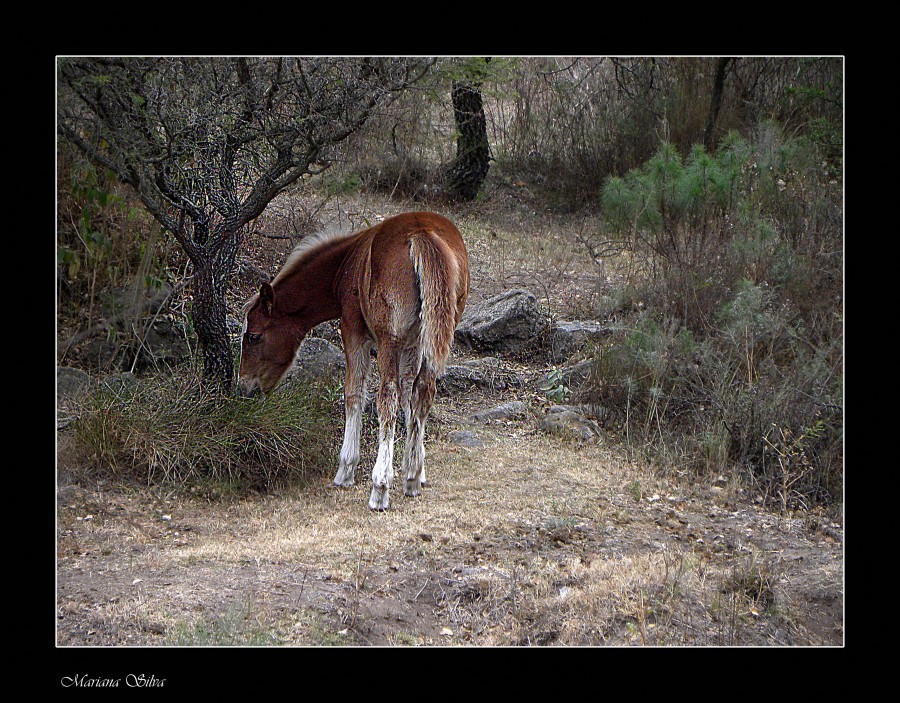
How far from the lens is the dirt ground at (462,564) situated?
4.78m

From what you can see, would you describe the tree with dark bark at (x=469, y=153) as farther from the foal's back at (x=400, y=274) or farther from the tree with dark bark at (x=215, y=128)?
the foal's back at (x=400, y=274)

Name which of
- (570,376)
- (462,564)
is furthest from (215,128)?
(570,376)

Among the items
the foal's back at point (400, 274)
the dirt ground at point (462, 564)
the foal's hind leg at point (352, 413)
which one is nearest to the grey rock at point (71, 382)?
the dirt ground at point (462, 564)

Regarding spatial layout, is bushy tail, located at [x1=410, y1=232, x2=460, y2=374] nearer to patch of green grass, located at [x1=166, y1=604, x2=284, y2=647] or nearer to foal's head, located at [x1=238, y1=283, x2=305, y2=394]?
foal's head, located at [x1=238, y1=283, x2=305, y2=394]

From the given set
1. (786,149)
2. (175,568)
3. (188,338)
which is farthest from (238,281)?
(786,149)

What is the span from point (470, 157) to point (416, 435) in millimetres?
8406

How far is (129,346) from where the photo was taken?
873 centimetres

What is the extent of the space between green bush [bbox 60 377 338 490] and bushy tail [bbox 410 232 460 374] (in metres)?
1.44

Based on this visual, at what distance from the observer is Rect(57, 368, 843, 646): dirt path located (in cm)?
479

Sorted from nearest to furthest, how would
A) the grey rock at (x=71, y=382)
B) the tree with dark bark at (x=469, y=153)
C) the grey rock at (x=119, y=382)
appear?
the grey rock at (x=119, y=382), the grey rock at (x=71, y=382), the tree with dark bark at (x=469, y=153)

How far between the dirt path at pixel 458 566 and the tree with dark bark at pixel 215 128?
5.32 ft

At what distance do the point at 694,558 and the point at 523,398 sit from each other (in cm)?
392

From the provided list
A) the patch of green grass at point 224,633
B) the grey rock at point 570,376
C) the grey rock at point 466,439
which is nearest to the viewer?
the patch of green grass at point 224,633

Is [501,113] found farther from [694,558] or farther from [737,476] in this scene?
[694,558]
